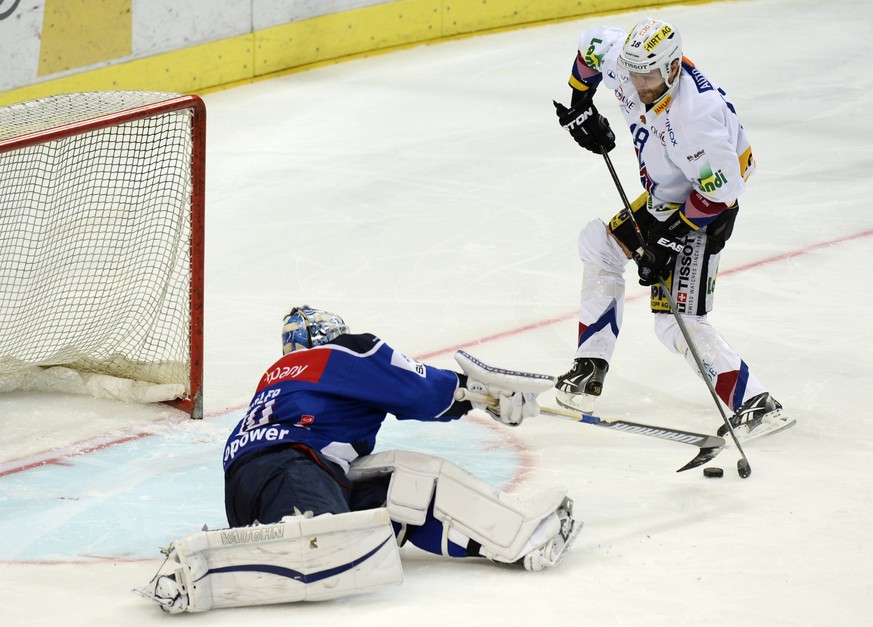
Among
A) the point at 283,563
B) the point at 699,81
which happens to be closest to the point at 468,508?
the point at 283,563

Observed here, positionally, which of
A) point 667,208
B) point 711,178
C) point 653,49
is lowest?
point 667,208

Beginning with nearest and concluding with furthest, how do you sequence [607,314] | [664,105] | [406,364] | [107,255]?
[406,364] < [664,105] < [607,314] < [107,255]

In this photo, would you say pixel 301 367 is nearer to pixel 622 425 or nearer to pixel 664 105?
pixel 622 425

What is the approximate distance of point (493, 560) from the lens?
3324mm

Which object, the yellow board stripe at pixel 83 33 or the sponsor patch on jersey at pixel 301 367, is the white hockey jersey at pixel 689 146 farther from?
the yellow board stripe at pixel 83 33

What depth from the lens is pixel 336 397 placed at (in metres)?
3.39

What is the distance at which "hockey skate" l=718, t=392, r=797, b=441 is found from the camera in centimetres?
432

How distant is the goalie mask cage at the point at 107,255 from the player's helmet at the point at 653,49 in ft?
4.77

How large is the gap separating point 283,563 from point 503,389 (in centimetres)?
81

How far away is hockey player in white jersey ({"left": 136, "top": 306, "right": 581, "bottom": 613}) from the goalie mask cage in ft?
4.12

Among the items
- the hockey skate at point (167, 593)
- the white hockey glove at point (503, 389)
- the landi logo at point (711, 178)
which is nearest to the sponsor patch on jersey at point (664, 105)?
the landi logo at point (711, 178)

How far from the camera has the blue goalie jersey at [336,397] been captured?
336cm

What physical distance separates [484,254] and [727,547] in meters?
2.95

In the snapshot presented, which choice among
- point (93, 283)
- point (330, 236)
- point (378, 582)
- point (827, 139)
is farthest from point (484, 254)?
point (378, 582)
